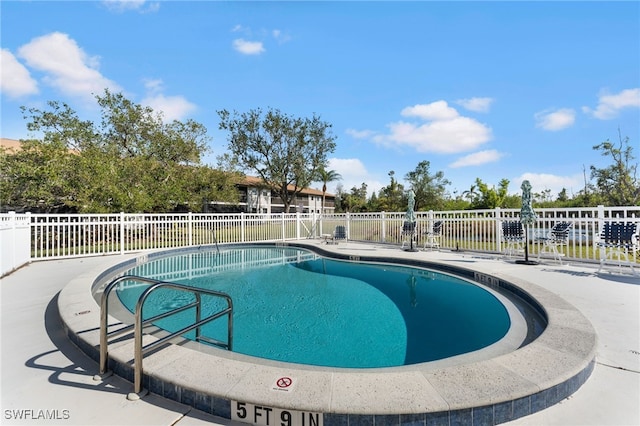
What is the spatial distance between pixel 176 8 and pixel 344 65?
6.14 metres

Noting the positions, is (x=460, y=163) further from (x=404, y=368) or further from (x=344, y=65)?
(x=404, y=368)

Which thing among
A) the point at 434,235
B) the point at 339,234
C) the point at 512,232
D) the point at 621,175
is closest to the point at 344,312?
the point at 512,232

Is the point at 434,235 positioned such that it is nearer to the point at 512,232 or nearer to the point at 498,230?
the point at 498,230

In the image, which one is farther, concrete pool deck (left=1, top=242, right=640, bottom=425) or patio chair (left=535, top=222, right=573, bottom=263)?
patio chair (left=535, top=222, right=573, bottom=263)

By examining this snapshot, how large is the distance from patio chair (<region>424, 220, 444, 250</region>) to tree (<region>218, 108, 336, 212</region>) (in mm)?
18622

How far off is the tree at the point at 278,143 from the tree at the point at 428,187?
1323 centimetres

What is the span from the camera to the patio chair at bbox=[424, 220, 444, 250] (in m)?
9.92

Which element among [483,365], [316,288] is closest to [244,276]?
[316,288]

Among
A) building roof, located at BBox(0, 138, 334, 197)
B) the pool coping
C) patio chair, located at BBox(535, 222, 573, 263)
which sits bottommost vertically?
the pool coping

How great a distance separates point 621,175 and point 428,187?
16.7 metres

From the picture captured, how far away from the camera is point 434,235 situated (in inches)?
390

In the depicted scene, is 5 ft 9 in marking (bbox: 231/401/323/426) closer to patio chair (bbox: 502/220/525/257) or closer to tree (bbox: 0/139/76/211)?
patio chair (bbox: 502/220/525/257)

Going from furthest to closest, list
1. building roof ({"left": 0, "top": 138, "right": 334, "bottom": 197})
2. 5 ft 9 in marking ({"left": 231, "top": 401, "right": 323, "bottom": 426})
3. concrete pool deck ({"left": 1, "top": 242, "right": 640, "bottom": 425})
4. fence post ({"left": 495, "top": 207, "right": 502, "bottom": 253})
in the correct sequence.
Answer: building roof ({"left": 0, "top": 138, "right": 334, "bottom": 197}) → fence post ({"left": 495, "top": 207, "right": 502, "bottom": 253}) → concrete pool deck ({"left": 1, "top": 242, "right": 640, "bottom": 425}) → 5 ft 9 in marking ({"left": 231, "top": 401, "right": 323, "bottom": 426})

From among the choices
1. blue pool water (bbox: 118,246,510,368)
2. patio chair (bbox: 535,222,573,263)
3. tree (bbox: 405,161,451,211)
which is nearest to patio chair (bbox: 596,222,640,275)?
patio chair (bbox: 535,222,573,263)
